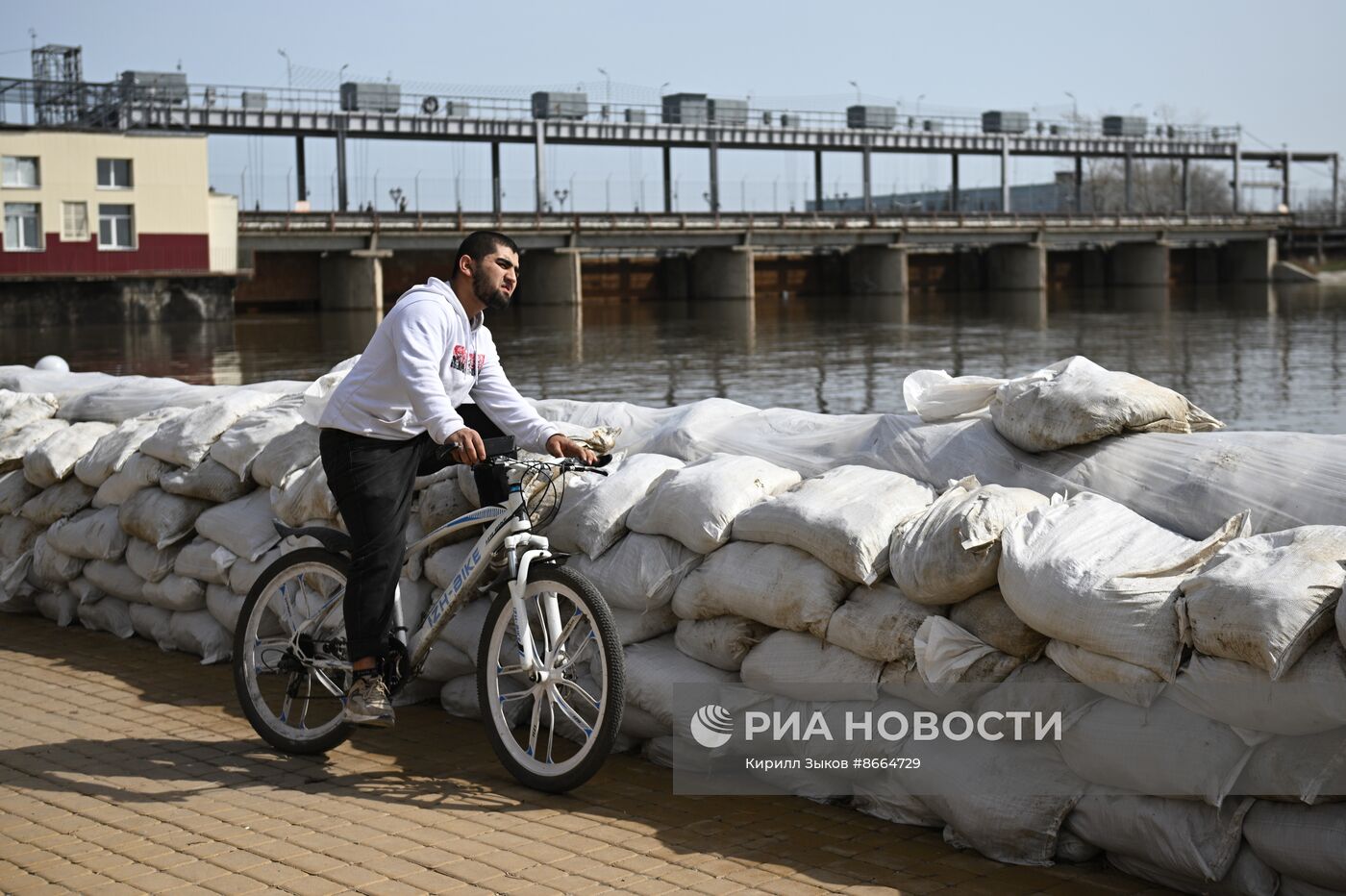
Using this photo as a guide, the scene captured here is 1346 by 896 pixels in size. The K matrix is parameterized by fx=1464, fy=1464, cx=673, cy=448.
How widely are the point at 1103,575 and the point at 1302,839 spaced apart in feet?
2.22

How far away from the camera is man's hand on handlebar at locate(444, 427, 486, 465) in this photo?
3.66 metres

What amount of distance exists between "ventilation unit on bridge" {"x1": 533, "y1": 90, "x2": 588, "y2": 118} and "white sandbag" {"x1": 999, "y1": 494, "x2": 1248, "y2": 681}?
54.8m

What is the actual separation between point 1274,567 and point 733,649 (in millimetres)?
1453

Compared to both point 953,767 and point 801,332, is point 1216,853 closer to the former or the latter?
point 953,767

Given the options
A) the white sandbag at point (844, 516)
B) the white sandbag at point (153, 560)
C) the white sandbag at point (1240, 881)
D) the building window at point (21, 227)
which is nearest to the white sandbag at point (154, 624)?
the white sandbag at point (153, 560)

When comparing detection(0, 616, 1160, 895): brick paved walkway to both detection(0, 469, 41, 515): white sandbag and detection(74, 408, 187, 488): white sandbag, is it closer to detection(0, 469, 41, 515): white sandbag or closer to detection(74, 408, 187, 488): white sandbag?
detection(74, 408, 187, 488): white sandbag

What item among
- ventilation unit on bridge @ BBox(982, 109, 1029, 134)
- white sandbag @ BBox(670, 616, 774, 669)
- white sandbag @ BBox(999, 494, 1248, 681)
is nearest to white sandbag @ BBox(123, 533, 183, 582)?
white sandbag @ BBox(670, 616, 774, 669)

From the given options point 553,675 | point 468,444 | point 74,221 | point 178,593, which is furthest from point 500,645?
point 74,221

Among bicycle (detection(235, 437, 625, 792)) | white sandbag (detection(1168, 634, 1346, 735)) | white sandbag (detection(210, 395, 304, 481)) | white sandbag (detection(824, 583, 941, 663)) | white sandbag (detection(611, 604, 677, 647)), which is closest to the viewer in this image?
white sandbag (detection(1168, 634, 1346, 735))

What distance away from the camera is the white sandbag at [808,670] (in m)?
3.71

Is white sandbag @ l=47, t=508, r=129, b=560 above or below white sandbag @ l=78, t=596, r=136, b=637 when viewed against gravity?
above

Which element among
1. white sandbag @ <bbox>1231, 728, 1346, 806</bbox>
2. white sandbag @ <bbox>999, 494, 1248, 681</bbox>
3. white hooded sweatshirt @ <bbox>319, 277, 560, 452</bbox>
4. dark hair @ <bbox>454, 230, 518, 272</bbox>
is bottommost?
white sandbag @ <bbox>1231, 728, 1346, 806</bbox>

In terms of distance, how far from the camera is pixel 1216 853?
3.07 metres

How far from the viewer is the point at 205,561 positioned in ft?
17.5
